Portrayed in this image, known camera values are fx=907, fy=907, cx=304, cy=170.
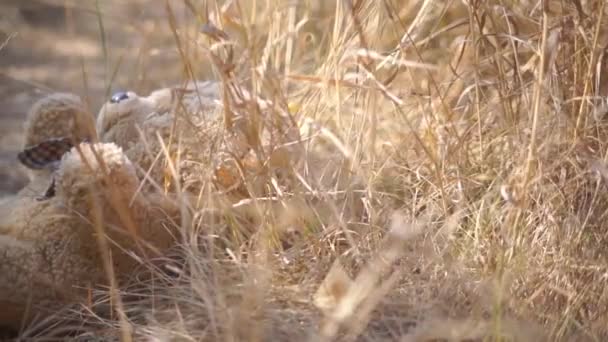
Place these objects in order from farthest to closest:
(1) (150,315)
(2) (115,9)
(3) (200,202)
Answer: (2) (115,9), (3) (200,202), (1) (150,315)

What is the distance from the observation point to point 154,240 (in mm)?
1034

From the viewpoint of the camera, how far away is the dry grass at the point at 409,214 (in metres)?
0.89

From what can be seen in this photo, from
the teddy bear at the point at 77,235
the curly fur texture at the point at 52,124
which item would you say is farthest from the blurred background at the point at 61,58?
the teddy bear at the point at 77,235

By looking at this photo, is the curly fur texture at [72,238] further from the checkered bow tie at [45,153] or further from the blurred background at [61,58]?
the blurred background at [61,58]

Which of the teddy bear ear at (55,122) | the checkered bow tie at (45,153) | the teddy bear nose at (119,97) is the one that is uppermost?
the teddy bear nose at (119,97)

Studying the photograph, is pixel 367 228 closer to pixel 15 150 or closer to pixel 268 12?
pixel 268 12

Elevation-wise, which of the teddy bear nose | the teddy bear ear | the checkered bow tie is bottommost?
the checkered bow tie

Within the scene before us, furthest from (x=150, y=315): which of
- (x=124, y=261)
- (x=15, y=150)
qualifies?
(x=15, y=150)

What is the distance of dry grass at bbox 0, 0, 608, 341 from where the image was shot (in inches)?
35.1

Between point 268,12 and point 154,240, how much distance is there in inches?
11.9

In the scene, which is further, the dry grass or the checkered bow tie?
the checkered bow tie

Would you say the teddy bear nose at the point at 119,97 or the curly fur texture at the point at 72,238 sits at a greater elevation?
the teddy bear nose at the point at 119,97

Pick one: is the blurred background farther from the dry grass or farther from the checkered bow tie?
the dry grass

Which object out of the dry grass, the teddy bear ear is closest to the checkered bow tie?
the teddy bear ear
